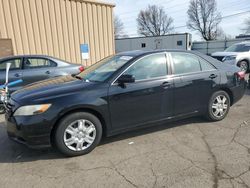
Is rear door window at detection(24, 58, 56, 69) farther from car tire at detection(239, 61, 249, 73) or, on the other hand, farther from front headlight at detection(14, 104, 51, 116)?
car tire at detection(239, 61, 249, 73)

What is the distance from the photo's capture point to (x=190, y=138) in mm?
3848

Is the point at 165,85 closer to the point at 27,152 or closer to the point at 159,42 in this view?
the point at 27,152

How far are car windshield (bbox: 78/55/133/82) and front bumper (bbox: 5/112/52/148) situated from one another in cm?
107

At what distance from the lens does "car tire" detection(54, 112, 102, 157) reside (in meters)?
3.20

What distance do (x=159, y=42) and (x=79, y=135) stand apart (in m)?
26.4

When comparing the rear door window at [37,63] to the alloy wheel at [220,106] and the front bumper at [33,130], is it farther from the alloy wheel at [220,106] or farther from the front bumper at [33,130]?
the alloy wheel at [220,106]

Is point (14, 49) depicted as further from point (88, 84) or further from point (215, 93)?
point (215, 93)

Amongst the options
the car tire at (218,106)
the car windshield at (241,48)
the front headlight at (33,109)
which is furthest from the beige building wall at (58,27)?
the car tire at (218,106)

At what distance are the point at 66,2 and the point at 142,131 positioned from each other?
8374mm

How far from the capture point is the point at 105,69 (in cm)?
399

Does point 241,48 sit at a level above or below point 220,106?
above

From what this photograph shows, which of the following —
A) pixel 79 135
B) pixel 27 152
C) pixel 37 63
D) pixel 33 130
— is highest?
pixel 37 63

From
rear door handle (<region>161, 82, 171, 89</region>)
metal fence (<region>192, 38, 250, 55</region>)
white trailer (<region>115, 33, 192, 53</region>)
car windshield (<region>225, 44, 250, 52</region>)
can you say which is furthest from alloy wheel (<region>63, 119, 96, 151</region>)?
metal fence (<region>192, 38, 250, 55</region>)

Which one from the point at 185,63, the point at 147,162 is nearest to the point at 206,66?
the point at 185,63
